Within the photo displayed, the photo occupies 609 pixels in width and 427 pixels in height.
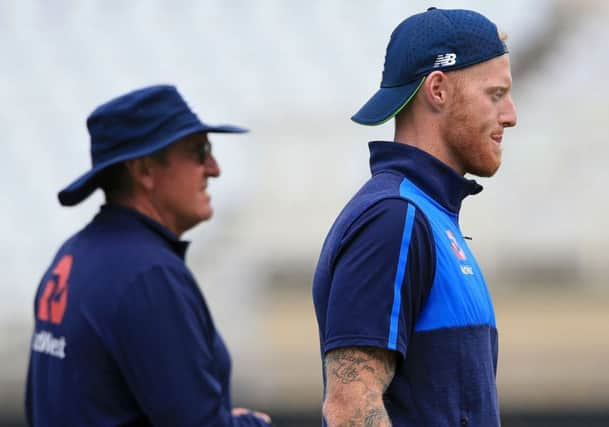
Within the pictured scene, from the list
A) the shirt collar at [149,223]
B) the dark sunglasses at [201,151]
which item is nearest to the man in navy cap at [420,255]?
the shirt collar at [149,223]

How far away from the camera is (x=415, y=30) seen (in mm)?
2086

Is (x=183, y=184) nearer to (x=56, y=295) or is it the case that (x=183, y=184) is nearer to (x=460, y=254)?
(x=56, y=295)

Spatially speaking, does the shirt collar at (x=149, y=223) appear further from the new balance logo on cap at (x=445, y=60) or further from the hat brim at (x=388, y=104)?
the new balance logo on cap at (x=445, y=60)

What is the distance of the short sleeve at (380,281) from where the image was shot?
1.83 meters

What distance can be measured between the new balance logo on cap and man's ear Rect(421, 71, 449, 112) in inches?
0.6

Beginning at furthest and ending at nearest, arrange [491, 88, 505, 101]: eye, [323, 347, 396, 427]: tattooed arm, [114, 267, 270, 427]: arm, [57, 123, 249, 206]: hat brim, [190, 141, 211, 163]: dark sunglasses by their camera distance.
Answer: [190, 141, 211, 163]: dark sunglasses < [57, 123, 249, 206]: hat brim < [114, 267, 270, 427]: arm < [491, 88, 505, 101]: eye < [323, 347, 396, 427]: tattooed arm

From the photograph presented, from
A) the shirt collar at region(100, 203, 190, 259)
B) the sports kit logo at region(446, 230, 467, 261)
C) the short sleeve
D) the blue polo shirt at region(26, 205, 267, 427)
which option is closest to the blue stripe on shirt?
the short sleeve

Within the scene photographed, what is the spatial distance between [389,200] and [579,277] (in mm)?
4676

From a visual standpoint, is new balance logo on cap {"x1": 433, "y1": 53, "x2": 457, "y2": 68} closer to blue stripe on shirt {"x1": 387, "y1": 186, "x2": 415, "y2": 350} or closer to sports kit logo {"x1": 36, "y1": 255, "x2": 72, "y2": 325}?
blue stripe on shirt {"x1": 387, "y1": 186, "x2": 415, "y2": 350}

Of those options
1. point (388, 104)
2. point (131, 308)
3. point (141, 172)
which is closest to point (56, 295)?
point (131, 308)

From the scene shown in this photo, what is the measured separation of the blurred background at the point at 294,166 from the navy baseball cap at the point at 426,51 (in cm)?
394

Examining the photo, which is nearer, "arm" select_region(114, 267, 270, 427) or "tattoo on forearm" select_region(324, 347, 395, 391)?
"tattoo on forearm" select_region(324, 347, 395, 391)

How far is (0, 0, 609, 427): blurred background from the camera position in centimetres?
621

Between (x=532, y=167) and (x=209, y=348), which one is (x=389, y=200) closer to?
→ (x=209, y=348)
